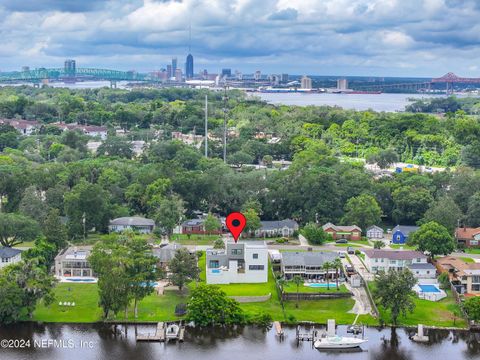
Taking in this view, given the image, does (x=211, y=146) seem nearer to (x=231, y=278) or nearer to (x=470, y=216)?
(x=470, y=216)

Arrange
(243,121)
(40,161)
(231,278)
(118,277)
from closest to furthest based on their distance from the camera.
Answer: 1. (118,277)
2. (231,278)
3. (40,161)
4. (243,121)

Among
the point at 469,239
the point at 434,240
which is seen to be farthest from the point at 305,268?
the point at 469,239

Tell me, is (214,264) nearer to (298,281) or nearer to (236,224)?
(298,281)

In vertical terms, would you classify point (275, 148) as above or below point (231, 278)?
above

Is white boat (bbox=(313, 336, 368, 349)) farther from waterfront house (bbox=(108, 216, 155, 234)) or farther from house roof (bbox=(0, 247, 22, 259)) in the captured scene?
waterfront house (bbox=(108, 216, 155, 234))


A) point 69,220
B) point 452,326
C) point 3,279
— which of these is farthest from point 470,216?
point 3,279

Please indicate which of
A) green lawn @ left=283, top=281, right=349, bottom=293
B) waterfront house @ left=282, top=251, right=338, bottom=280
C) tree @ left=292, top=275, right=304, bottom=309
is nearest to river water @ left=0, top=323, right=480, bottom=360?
tree @ left=292, top=275, right=304, bottom=309
